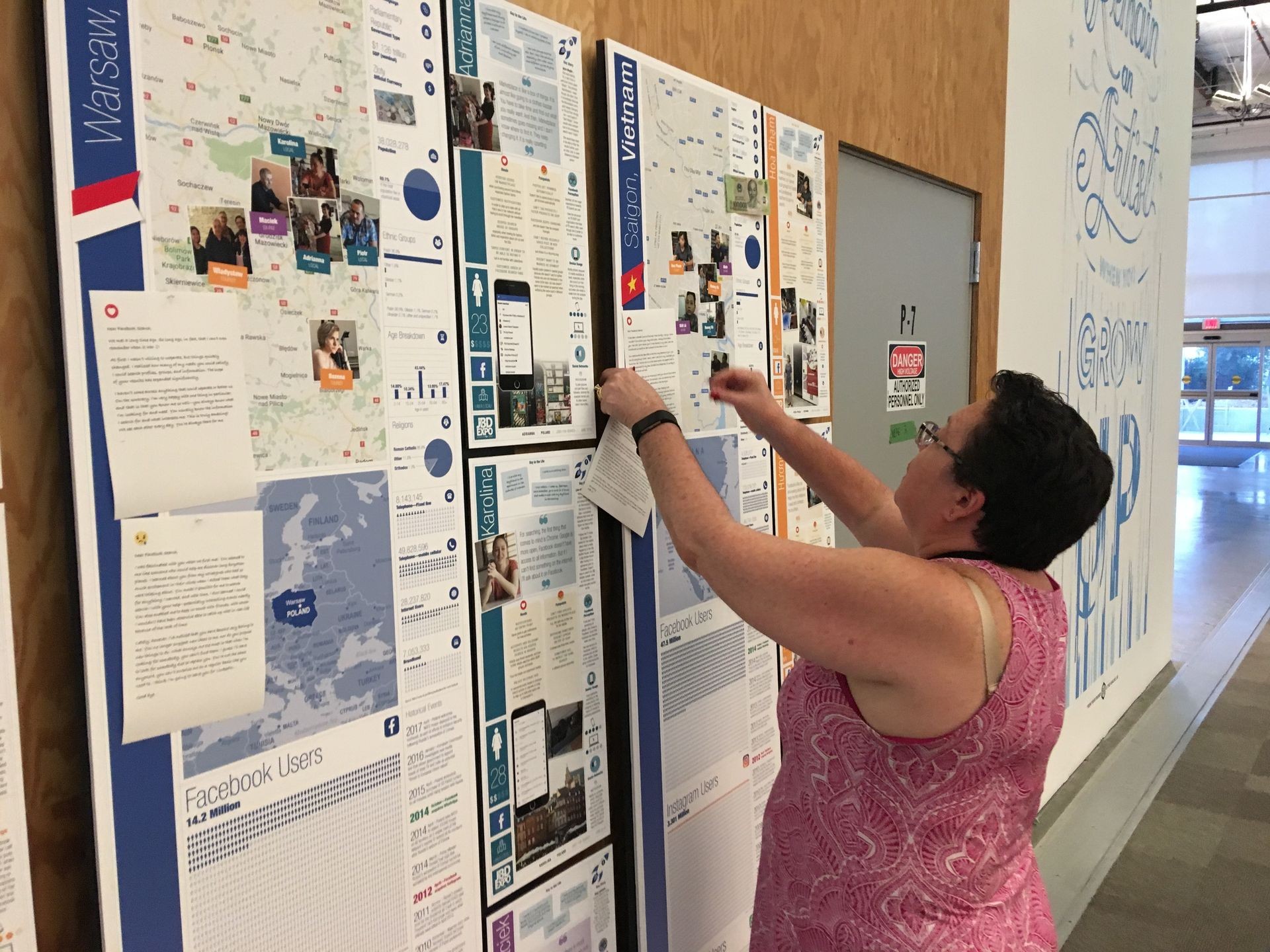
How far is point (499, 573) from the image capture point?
1.37 m

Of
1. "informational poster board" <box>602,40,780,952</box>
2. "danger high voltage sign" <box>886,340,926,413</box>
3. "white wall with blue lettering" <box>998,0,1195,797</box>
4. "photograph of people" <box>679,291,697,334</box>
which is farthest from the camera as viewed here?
"white wall with blue lettering" <box>998,0,1195,797</box>

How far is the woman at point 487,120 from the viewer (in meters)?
1.31

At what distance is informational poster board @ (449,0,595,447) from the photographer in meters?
1.30

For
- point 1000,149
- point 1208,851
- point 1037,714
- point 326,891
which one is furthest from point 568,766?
point 1208,851

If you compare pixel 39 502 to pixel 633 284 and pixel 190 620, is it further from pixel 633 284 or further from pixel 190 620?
pixel 633 284

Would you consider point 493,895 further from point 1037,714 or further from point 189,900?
point 1037,714

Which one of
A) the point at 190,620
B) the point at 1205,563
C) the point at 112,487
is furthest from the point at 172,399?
the point at 1205,563

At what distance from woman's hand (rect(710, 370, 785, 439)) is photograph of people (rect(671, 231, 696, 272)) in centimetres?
22

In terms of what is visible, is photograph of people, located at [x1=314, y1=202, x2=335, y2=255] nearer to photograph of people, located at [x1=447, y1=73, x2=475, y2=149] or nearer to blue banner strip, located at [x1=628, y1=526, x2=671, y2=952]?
photograph of people, located at [x1=447, y1=73, x2=475, y2=149]

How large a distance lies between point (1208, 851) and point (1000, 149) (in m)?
2.65

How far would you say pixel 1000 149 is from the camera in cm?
295

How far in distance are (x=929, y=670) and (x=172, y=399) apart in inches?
37.4

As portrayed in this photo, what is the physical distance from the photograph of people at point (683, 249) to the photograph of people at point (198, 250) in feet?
2.91

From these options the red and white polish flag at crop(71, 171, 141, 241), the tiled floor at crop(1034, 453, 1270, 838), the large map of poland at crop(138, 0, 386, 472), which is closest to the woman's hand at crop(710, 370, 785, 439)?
the large map of poland at crop(138, 0, 386, 472)
